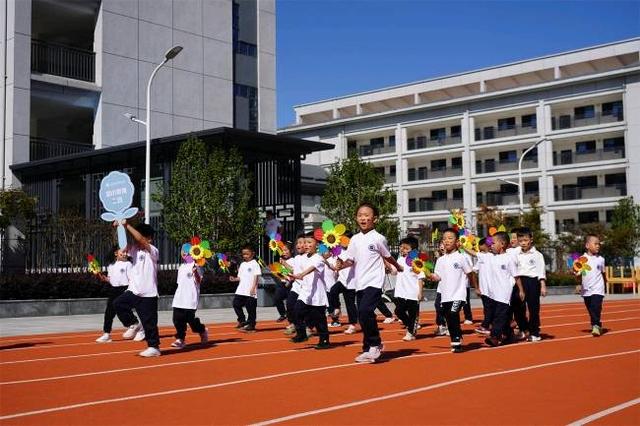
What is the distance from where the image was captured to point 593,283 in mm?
13188

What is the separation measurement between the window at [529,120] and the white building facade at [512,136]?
88mm

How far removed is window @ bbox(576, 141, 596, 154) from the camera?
183 feet

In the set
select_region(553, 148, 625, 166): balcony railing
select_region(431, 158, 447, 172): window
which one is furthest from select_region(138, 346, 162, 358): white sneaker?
select_region(431, 158, 447, 172): window

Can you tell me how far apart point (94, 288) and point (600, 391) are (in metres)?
16.5

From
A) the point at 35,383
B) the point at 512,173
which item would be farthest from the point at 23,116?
the point at 512,173

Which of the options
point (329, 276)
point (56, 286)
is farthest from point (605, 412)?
point (56, 286)

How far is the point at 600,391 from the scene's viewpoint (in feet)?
23.5

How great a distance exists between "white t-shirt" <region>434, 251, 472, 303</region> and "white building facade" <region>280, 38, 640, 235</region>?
3951 cm

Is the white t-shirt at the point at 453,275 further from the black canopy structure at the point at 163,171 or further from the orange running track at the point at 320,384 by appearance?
the black canopy structure at the point at 163,171

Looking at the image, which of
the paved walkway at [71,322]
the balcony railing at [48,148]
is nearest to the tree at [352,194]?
the paved walkway at [71,322]

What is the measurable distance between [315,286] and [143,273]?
2715mm

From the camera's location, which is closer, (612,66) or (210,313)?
(210,313)

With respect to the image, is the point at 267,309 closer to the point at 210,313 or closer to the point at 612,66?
the point at 210,313

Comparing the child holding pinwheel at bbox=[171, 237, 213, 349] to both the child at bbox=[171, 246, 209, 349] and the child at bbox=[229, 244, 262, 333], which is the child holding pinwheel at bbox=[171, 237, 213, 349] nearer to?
the child at bbox=[171, 246, 209, 349]
